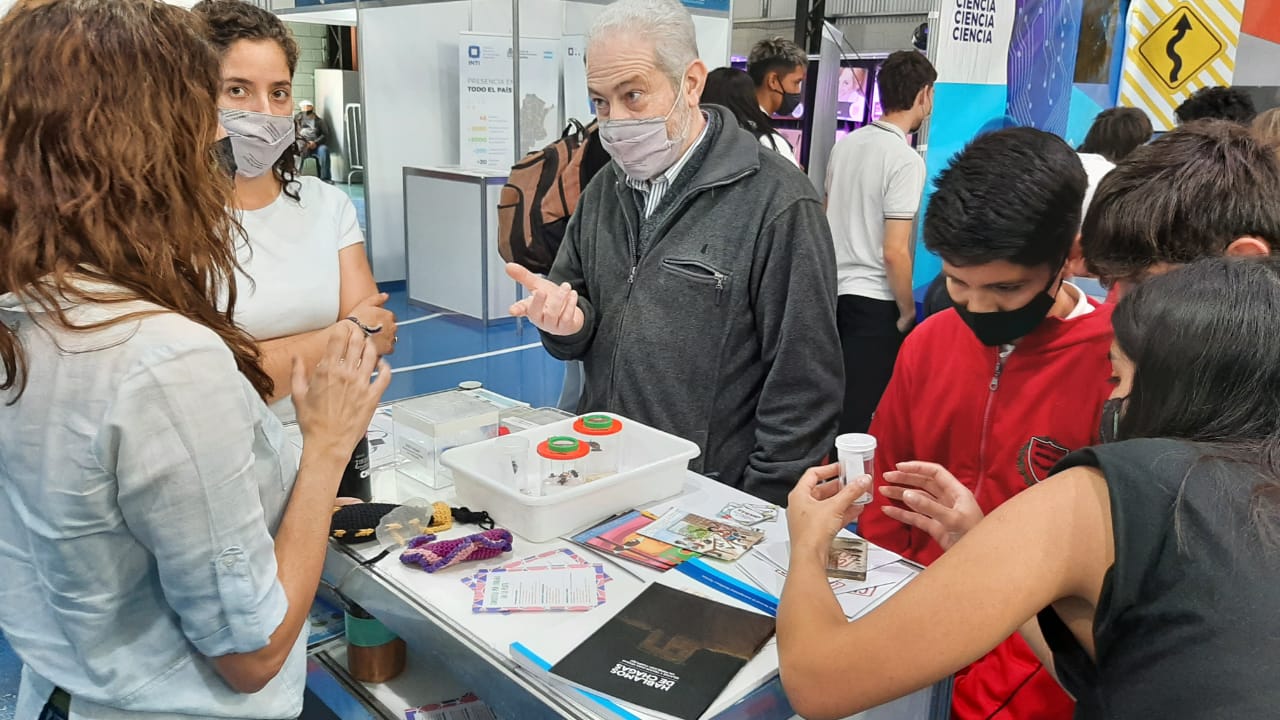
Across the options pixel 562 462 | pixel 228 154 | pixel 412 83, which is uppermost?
pixel 412 83

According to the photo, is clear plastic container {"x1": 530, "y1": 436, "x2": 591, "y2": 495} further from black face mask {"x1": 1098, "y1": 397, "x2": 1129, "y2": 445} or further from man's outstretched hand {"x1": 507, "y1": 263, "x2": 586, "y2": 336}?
black face mask {"x1": 1098, "y1": 397, "x2": 1129, "y2": 445}

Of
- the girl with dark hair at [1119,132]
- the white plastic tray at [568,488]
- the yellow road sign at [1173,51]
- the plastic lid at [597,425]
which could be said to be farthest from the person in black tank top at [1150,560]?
the yellow road sign at [1173,51]

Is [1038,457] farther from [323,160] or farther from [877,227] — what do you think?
[323,160]

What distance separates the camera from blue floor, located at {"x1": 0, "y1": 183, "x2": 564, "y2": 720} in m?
5.49

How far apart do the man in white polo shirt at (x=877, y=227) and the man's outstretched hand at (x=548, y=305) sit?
203cm

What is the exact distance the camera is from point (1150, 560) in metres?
0.90

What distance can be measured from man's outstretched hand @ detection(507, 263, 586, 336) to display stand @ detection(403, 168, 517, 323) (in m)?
4.86

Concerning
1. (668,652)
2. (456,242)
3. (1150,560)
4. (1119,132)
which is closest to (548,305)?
(668,652)

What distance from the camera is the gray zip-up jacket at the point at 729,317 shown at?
1930mm

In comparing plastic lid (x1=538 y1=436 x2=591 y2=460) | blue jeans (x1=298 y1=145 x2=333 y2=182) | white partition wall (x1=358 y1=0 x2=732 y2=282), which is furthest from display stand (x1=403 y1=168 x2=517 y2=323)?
blue jeans (x1=298 y1=145 x2=333 y2=182)

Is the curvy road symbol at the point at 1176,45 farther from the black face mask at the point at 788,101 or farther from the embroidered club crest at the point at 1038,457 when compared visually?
the embroidered club crest at the point at 1038,457

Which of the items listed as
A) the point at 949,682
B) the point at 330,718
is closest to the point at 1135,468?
the point at 949,682

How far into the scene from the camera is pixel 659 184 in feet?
6.94

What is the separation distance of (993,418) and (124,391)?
1.47 m
